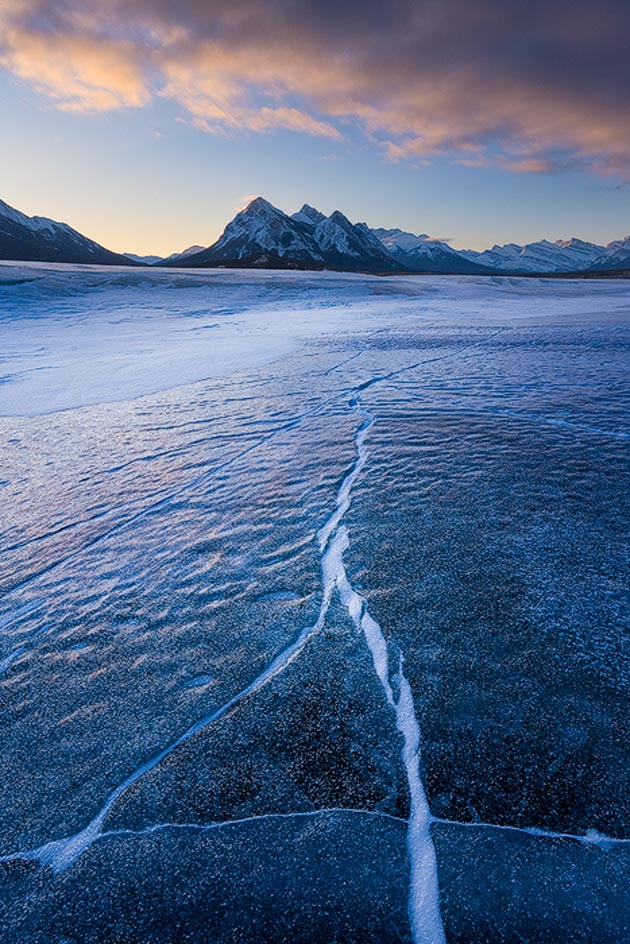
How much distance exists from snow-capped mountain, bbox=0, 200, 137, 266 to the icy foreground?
15601cm

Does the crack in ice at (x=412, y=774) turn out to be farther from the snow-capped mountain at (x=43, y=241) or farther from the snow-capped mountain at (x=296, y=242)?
the snow-capped mountain at (x=296, y=242)

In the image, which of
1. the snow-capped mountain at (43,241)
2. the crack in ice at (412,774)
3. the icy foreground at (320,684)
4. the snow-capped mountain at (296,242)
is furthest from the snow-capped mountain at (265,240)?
the crack in ice at (412,774)

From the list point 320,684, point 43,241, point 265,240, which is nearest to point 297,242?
point 265,240

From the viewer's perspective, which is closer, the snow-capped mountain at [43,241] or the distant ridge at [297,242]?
the snow-capped mountain at [43,241]

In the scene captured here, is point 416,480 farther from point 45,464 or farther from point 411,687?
point 45,464

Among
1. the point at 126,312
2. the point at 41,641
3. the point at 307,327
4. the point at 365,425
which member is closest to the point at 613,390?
the point at 365,425

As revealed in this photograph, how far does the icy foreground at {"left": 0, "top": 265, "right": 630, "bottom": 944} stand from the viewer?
3.23 feet

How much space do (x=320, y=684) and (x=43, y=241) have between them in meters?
208

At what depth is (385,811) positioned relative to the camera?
3.58 ft

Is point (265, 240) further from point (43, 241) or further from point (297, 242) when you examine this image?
point (43, 241)

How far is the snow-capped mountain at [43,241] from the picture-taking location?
138875mm

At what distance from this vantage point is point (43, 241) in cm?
16538

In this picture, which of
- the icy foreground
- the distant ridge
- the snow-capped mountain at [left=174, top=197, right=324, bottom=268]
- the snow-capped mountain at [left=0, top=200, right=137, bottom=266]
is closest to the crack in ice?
the icy foreground

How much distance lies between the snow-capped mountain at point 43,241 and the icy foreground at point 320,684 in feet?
512
